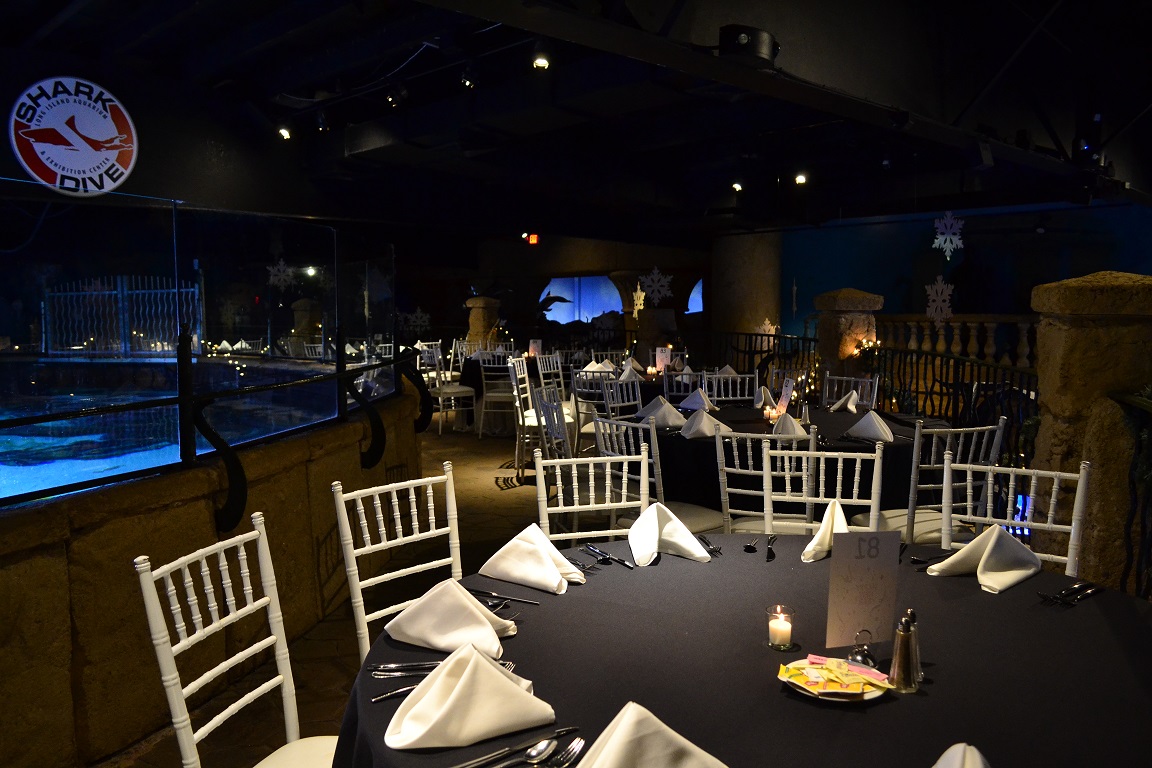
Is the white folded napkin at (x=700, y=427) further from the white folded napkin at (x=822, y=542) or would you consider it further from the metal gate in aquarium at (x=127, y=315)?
the metal gate in aquarium at (x=127, y=315)

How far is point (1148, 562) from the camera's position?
256 cm

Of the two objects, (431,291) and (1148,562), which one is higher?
(431,291)

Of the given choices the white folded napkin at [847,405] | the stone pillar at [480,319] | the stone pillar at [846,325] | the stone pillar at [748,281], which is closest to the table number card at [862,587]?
the white folded napkin at [847,405]

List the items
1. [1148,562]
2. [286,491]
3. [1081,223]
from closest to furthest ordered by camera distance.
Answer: [1148,562]
[286,491]
[1081,223]

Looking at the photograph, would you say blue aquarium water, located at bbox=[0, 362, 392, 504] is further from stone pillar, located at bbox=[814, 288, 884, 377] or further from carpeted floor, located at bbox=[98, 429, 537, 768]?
stone pillar, located at bbox=[814, 288, 884, 377]

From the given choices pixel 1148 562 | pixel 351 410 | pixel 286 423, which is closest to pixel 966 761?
pixel 1148 562

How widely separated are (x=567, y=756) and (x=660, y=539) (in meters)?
0.96

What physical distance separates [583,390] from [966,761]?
17.2ft

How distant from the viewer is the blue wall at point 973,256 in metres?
10.2

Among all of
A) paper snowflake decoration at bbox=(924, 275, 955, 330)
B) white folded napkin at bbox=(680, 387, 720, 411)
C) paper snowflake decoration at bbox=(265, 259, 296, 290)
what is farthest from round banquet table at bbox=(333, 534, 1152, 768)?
paper snowflake decoration at bbox=(924, 275, 955, 330)

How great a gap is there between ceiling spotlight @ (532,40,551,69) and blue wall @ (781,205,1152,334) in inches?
292

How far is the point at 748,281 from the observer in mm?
11008

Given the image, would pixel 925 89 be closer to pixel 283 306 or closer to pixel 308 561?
pixel 283 306

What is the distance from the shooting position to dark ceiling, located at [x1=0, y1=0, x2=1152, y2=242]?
442cm
